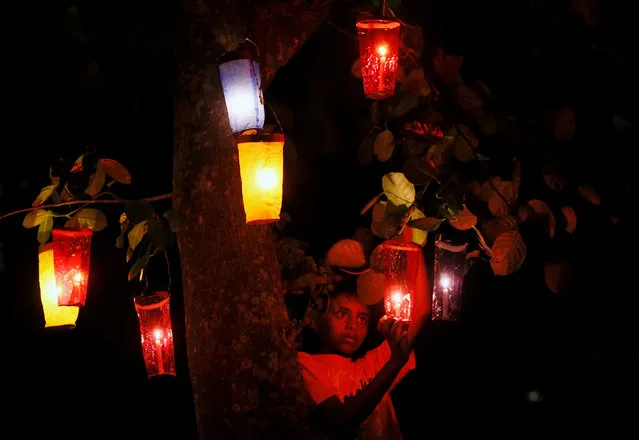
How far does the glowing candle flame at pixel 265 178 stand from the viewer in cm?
265

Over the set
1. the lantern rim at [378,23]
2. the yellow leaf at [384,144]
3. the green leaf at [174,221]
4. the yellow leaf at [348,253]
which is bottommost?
the yellow leaf at [348,253]

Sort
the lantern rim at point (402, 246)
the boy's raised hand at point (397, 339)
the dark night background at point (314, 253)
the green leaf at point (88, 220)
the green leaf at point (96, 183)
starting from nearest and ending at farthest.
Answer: the boy's raised hand at point (397, 339) → the lantern rim at point (402, 246) → the green leaf at point (96, 183) → the green leaf at point (88, 220) → the dark night background at point (314, 253)

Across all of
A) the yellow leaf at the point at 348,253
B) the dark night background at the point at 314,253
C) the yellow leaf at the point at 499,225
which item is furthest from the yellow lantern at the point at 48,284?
the yellow leaf at the point at 499,225

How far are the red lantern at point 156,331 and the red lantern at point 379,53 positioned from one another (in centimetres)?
168

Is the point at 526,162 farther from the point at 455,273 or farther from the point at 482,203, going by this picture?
the point at 455,273

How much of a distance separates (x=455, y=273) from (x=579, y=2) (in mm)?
1366

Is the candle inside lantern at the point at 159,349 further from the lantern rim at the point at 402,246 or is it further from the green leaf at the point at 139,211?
the lantern rim at the point at 402,246

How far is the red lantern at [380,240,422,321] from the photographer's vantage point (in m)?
3.21

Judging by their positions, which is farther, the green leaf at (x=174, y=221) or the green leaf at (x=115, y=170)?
the green leaf at (x=115, y=170)

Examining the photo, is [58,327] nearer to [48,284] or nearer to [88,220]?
[48,284]

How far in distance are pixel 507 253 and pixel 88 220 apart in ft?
7.26

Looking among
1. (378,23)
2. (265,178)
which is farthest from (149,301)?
(378,23)

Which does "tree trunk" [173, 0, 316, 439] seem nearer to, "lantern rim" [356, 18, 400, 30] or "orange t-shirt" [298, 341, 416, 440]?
"lantern rim" [356, 18, 400, 30]

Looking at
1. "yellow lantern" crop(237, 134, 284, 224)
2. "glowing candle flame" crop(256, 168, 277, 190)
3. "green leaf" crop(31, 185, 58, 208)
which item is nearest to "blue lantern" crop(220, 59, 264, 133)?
"yellow lantern" crop(237, 134, 284, 224)
